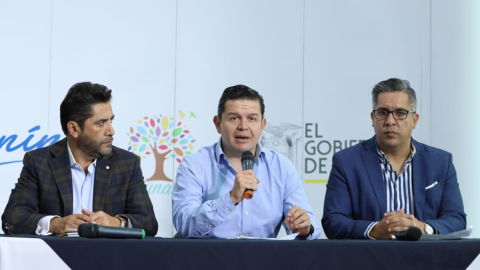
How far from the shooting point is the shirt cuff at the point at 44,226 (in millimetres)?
2311

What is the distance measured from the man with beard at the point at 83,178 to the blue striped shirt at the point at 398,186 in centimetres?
103

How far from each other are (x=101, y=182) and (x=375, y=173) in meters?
1.20

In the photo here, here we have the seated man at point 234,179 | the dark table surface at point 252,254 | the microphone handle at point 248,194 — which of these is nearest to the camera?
the dark table surface at point 252,254

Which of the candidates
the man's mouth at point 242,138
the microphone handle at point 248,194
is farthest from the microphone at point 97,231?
the man's mouth at point 242,138

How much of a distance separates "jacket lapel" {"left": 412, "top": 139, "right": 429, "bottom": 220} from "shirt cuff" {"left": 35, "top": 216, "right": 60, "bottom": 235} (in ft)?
4.98

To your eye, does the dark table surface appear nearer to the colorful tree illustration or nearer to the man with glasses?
the man with glasses

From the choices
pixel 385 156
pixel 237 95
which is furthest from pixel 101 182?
pixel 385 156

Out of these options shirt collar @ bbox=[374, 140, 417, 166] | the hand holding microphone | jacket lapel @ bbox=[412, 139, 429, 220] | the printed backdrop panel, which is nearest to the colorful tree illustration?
the printed backdrop panel

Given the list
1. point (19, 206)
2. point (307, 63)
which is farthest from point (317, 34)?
point (19, 206)

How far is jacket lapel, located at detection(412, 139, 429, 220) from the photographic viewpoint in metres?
2.57

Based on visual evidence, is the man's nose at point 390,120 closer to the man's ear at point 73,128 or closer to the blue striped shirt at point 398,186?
the blue striped shirt at point 398,186

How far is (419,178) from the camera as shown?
2604mm

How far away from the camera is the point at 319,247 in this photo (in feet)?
5.71

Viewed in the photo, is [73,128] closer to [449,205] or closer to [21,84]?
[449,205]
